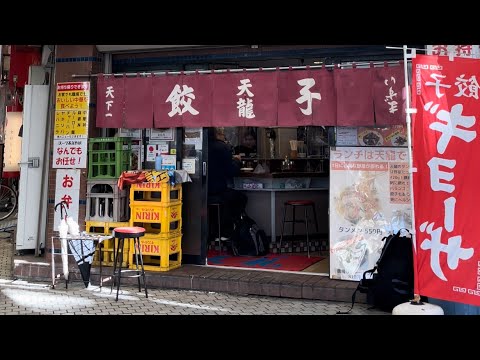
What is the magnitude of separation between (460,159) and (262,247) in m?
4.98

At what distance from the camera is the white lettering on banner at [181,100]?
342 inches

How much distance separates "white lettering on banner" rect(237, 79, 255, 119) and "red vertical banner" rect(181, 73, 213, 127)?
1.66ft

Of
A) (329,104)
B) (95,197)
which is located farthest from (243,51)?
(95,197)

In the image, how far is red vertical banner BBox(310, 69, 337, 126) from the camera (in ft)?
26.0

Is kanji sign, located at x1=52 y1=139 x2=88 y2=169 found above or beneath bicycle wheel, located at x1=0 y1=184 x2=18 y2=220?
above

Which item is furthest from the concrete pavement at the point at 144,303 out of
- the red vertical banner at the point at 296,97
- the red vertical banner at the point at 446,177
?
the red vertical banner at the point at 296,97

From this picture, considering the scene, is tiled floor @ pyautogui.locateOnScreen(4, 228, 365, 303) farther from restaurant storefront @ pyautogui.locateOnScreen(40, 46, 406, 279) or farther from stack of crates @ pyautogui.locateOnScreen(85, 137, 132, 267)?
stack of crates @ pyautogui.locateOnScreen(85, 137, 132, 267)

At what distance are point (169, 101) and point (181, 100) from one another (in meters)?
0.22

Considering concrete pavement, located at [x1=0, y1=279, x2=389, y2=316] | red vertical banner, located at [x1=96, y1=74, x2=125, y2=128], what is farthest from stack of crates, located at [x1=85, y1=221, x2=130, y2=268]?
red vertical banner, located at [x1=96, y1=74, x2=125, y2=128]

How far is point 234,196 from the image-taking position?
10.6 metres

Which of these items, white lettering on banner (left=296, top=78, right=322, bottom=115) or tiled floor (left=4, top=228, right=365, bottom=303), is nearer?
tiled floor (left=4, top=228, right=365, bottom=303)

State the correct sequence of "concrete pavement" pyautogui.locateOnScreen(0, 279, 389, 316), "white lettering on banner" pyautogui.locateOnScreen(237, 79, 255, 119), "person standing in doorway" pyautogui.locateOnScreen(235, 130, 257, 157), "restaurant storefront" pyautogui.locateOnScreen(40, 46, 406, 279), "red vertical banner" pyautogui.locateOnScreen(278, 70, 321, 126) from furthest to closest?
"person standing in doorway" pyautogui.locateOnScreen(235, 130, 257, 157)
"white lettering on banner" pyautogui.locateOnScreen(237, 79, 255, 119)
"red vertical banner" pyautogui.locateOnScreen(278, 70, 321, 126)
"restaurant storefront" pyautogui.locateOnScreen(40, 46, 406, 279)
"concrete pavement" pyautogui.locateOnScreen(0, 279, 389, 316)

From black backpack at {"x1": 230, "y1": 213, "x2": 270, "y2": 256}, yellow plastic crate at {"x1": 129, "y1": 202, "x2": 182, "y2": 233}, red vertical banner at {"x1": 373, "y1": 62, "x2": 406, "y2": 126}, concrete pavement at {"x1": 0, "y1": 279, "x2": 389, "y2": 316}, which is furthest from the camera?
black backpack at {"x1": 230, "y1": 213, "x2": 270, "y2": 256}

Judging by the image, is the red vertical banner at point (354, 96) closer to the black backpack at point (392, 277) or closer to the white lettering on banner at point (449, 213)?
the black backpack at point (392, 277)
